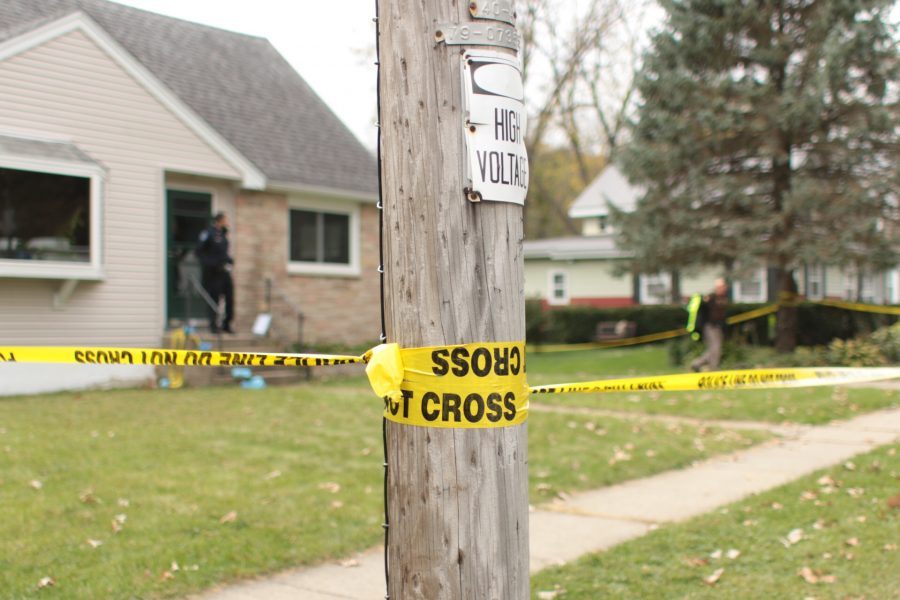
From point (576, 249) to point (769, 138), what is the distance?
1710 centimetres

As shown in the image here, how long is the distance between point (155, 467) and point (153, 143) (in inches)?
365

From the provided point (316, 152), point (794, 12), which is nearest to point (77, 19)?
point (316, 152)

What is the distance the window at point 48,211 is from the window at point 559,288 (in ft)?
77.5

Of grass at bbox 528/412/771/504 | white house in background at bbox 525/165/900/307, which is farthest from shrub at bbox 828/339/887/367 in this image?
white house in background at bbox 525/165/900/307

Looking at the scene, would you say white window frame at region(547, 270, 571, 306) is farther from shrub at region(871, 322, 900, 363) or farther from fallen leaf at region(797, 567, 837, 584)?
fallen leaf at region(797, 567, 837, 584)

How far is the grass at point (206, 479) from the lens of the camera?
16.9 ft

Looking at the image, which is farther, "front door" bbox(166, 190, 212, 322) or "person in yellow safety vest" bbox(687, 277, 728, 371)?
"person in yellow safety vest" bbox(687, 277, 728, 371)

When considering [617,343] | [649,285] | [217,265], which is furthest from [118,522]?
[649,285]

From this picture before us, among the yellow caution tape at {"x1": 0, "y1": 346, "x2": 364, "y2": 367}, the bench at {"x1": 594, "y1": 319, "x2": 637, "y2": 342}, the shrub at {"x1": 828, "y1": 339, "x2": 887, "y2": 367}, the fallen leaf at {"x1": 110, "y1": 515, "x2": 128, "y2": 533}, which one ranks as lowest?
the fallen leaf at {"x1": 110, "y1": 515, "x2": 128, "y2": 533}

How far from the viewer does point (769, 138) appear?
58.1 ft

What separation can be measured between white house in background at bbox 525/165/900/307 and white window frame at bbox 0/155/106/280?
738 inches

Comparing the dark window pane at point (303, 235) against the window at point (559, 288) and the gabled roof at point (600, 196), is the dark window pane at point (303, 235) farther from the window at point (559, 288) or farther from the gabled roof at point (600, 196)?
the gabled roof at point (600, 196)

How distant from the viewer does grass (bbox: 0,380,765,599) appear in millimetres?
5164

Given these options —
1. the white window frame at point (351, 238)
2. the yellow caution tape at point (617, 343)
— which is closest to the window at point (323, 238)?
the white window frame at point (351, 238)
